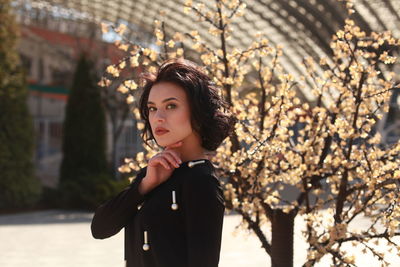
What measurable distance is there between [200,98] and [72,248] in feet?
27.6

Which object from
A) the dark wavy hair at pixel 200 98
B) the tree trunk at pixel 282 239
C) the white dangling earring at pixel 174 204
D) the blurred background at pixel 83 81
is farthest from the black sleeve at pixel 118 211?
the blurred background at pixel 83 81

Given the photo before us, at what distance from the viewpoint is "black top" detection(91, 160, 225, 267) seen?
2.15 metres

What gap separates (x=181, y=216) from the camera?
226 centimetres

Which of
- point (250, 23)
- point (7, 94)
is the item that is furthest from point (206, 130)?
point (250, 23)

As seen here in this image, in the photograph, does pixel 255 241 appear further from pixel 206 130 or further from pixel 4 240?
pixel 206 130

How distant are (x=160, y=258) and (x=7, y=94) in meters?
13.9

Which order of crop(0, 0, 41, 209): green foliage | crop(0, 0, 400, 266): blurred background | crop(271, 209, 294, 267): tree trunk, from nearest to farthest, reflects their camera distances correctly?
crop(271, 209, 294, 267): tree trunk → crop(0, 0, 41, 209): green foliage → crop(0, 0, 400, 266): blurred background

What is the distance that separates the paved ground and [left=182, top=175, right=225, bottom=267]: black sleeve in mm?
4980

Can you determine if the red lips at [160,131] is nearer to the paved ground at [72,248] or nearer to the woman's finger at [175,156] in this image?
the woman's finger at [175,156]

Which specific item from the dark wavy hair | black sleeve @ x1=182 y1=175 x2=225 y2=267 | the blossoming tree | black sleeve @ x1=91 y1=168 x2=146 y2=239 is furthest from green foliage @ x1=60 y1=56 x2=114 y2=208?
black sleeve @ x1=182 y1=175 x2=225 y2=267

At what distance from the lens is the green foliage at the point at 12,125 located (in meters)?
15.2

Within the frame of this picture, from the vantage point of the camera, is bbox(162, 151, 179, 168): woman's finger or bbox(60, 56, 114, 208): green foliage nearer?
bbox(162, 151, 179, 168): woman's finger

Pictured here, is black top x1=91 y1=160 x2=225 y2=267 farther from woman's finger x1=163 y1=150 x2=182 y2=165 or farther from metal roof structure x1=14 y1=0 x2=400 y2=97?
metal roof structure x1=14 y1=0 x2=400 y2=97

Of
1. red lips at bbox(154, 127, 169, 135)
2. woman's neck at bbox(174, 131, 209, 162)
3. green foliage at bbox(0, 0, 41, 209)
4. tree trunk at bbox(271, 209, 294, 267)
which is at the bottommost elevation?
tree trunk at bbox(271, 209, 294, 267)
